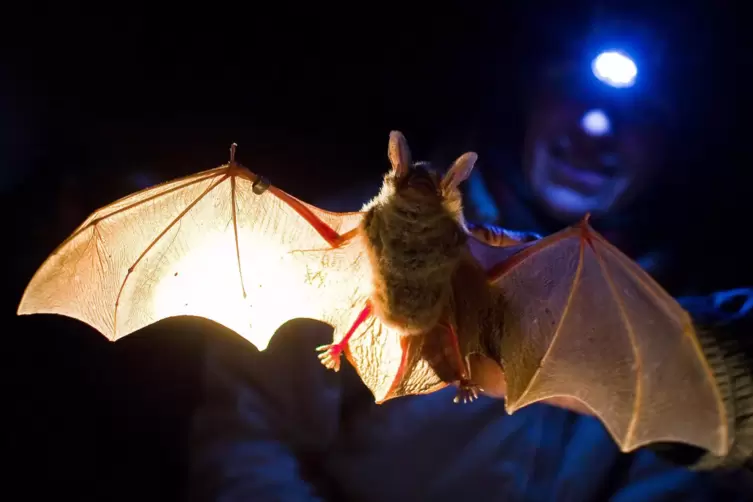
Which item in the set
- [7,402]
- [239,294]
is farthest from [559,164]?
[7,402]

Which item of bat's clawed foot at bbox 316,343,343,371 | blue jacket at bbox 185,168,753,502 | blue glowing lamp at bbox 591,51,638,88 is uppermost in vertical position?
blue glowing lamp at bbox 591,51,638,88

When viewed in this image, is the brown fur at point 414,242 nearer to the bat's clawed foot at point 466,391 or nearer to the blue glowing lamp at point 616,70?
the bat's clawed foot at point 466,391

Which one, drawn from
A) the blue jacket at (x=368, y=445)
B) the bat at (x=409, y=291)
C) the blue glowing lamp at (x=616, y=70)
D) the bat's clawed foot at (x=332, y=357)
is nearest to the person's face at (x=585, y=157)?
the blue glowing lamp at (x=616, y=70)

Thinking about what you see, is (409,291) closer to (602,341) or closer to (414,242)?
(414,242)

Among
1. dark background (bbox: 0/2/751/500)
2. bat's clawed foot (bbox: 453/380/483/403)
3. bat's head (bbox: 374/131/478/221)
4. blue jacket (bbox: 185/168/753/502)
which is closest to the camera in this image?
bat's head (bbox: 374/131/478/221)

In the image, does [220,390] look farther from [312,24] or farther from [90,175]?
[312,24]

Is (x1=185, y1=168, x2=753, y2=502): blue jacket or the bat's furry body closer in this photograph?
the bat's furry body

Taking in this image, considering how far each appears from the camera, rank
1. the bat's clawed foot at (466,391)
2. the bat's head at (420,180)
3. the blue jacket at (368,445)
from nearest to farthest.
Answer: the bat's head at (420,180), the bat's clawed foot at (466,391), the blue jacket at (368,445)

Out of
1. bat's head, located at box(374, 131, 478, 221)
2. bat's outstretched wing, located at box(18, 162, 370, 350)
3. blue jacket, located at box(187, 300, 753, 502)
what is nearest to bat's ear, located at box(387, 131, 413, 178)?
bat's head, located at box(374, 131, 478, 221)

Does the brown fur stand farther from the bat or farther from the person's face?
the person's face
